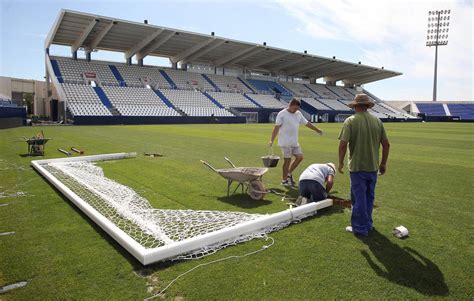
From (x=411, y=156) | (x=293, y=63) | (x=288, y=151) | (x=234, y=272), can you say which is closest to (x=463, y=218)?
(x=288, y=151)

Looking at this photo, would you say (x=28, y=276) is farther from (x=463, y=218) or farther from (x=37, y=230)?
(x=463, y=218)

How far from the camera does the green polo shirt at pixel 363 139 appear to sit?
4.51 meters

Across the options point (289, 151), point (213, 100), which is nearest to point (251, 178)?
point (289, 151)

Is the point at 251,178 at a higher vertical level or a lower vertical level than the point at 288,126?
lower

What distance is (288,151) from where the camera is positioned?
7605 millimetres

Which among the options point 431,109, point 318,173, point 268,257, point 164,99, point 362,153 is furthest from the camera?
point 431,109

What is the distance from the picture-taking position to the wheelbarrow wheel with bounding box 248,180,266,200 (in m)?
6.25

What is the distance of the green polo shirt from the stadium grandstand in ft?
115

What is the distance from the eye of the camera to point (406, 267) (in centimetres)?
364

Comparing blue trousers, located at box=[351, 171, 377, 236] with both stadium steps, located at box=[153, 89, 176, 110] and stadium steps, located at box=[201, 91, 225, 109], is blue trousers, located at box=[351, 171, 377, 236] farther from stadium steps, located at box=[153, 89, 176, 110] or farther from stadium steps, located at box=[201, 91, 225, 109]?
stadium steps, located at box=[201, 91, 225, 109]

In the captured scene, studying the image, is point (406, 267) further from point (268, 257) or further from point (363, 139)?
point (363, 139)

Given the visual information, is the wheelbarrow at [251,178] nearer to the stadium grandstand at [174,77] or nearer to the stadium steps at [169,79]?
the stadium grandstand at [174,77]

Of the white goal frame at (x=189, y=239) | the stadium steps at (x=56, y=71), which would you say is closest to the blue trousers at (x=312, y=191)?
the white goal frame at (x=189, y=239)

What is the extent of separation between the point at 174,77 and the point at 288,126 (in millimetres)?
45965
